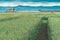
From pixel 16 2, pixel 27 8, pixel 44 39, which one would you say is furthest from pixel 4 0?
pixel 44 39

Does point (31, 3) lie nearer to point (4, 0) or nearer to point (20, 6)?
point (20, 6)

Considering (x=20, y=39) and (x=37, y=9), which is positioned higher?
(x=20, y=39)

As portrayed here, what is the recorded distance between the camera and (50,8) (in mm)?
6926

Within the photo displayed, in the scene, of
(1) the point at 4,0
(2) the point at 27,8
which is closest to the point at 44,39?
(2) the point at 27,8

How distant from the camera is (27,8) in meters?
6.95

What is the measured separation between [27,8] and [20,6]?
1.04 feet

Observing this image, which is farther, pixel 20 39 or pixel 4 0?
pixel 4 0

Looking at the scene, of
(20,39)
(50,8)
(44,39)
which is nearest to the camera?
(20,39)

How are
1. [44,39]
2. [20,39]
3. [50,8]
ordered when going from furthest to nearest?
1. [50,8]
2. [44,39]
3. [20,39]

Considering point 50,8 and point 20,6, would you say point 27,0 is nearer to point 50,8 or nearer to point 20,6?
point 20,6

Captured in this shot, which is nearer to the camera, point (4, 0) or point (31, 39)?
point (31, 39)

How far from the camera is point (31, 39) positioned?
135 centimetres

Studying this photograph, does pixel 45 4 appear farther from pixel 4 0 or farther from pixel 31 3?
pixel 4 0

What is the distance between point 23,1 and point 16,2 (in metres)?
0.31
